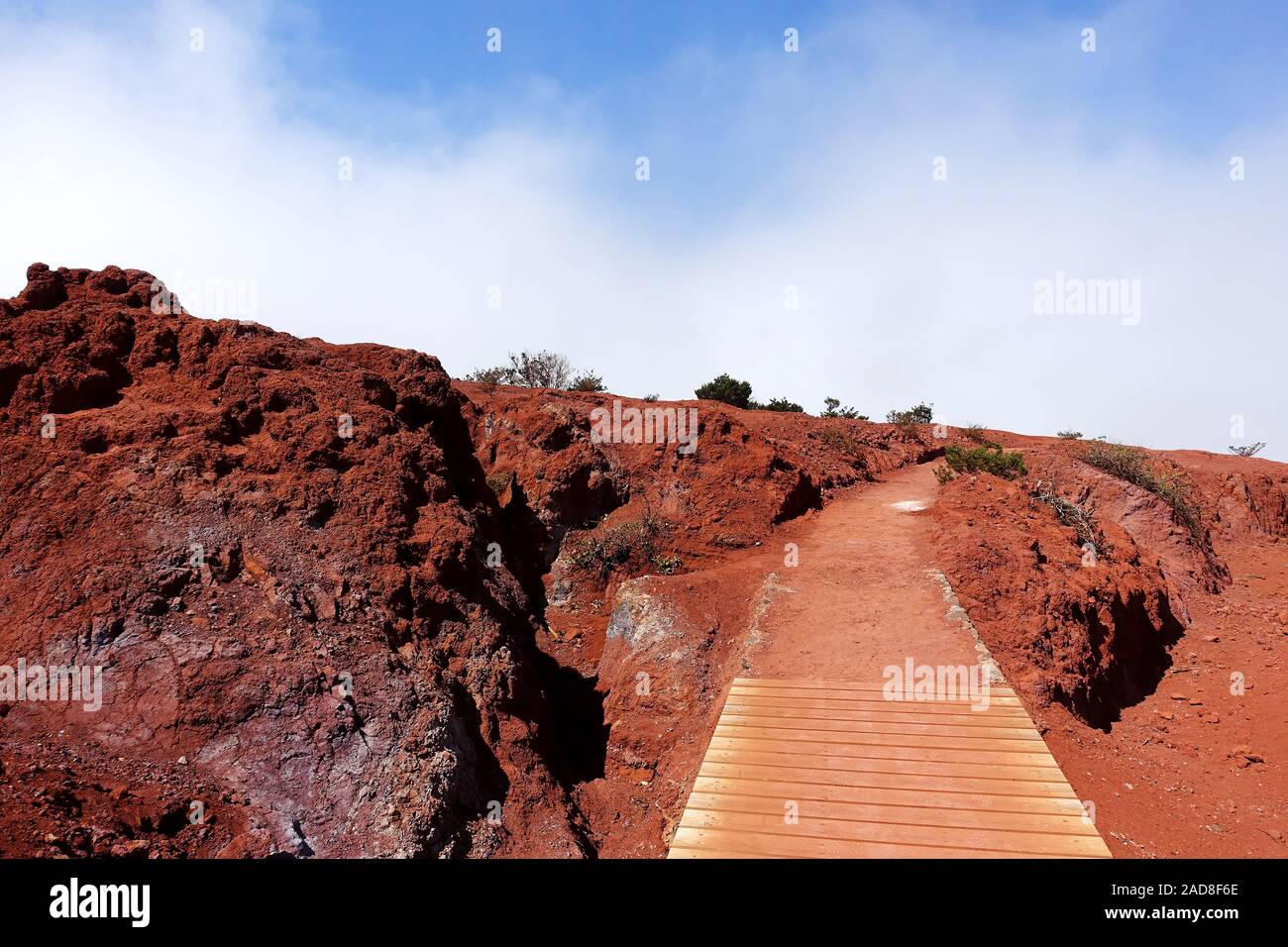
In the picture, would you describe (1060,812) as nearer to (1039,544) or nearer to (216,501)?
(1039,544)

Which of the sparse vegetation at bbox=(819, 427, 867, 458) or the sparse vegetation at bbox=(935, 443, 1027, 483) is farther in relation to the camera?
the sparse vegetation at bbox=(819, 427, 867, 458)

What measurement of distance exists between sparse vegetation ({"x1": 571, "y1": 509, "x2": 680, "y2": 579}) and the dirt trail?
6.72 feet

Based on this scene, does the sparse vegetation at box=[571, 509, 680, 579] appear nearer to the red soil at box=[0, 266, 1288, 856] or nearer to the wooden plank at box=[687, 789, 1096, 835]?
the red soil at box=[0, 266, 1288, 856]

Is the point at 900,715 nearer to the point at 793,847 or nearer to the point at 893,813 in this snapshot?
the point at 893,813

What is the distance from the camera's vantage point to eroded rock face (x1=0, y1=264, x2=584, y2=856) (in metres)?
4.24

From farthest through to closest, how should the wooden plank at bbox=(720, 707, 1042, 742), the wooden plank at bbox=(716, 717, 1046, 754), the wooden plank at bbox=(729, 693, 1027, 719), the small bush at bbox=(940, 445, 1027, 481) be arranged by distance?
the small bush at bbox=(940, 445, 1027, 481) → the wooden plank at bbox=(729, 693, 1027, 719) → the wooden plank at bbox=(720, 707, 1042, 742) → the wooden plank at bbox=(716, 717, 1046, 754)

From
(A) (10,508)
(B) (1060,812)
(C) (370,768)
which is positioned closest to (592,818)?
(C) (370,768)

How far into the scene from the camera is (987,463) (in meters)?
13.3

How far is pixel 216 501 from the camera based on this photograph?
5.38 metres

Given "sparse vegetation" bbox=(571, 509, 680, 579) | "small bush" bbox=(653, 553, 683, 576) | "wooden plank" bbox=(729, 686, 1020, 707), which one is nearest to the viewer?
"wooden plank" bbox=(729, 686, 1020, 707)

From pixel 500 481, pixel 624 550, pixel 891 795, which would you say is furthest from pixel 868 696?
pixel 500 481

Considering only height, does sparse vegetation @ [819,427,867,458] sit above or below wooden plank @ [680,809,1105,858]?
above

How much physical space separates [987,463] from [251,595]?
12.9 m

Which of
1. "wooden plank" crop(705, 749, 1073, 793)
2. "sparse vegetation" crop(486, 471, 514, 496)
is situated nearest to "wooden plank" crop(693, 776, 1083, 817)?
"wooden plank" crop(705, 749, 1073, 793)
